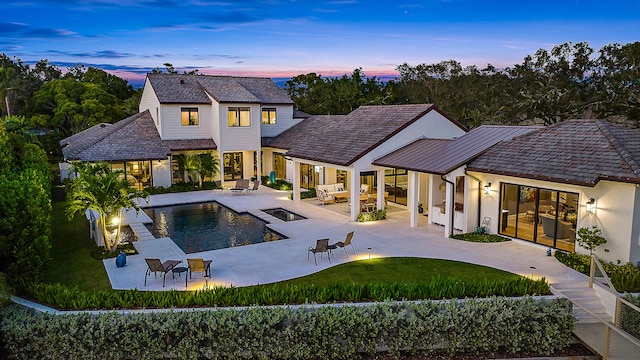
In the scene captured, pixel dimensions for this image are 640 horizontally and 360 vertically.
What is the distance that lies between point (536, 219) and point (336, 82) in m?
41.4

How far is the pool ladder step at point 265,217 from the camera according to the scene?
72.1 feet

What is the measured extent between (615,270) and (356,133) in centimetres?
1411

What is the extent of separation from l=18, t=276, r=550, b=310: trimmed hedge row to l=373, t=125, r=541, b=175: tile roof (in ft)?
24.6

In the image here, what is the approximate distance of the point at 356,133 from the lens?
2498 centimetres

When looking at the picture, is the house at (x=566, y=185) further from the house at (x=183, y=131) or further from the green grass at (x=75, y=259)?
the house at (x=183, y=131)

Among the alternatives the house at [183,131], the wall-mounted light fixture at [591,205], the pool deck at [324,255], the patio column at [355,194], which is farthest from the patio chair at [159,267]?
the house at [183,131]

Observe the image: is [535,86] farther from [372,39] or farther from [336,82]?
[336,82]

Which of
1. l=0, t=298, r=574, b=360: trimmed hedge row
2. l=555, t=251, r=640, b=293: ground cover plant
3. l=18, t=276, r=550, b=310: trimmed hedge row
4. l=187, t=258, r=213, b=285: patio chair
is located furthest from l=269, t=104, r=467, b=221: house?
l=0, t=298, r=574, b=360: trimmed hedge row

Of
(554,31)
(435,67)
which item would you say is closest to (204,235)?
(554,31)

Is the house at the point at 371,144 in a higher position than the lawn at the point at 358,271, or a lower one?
higher

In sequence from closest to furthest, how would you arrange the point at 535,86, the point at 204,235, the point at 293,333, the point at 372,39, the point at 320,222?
the point at 293,333 < the point at 204,235 < the point at 320,222 < the point at 372,39 < the point at 535,86

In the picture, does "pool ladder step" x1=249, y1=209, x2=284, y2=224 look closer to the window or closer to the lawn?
the lawn

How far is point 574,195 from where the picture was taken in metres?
15.9

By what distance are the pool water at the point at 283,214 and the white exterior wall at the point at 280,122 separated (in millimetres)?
11794
